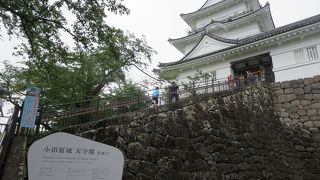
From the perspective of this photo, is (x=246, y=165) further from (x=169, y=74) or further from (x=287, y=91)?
(x=169, y=74)

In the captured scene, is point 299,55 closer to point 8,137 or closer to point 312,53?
point 312,53

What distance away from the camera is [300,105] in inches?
409

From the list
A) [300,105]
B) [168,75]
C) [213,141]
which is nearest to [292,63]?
[300,105]

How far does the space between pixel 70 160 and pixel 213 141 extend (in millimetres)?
4467

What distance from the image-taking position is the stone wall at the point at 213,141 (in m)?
5.77

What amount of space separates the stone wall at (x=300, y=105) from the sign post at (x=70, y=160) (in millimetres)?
8590

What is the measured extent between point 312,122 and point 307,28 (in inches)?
173

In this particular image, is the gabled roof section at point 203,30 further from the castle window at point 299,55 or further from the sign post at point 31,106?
the sign post at point 31,106

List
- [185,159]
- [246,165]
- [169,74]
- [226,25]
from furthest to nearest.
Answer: [226,25], [169,74], [246,165], [185,159]

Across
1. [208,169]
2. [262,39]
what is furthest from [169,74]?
[208,169]

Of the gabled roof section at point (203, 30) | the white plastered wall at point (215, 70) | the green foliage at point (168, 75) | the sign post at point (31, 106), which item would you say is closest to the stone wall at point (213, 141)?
the sign post at point (31, 106)

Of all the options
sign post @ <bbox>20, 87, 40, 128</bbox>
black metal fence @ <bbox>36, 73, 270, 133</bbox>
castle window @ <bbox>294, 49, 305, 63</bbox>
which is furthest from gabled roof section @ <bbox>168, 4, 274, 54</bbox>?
sign post @ <bbox>20, 87, 40, 128</bbox>

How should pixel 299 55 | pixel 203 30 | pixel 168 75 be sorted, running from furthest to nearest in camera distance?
pixel 203 30 < pixel 168 75 < pixel 299 55

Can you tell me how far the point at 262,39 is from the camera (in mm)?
12609
